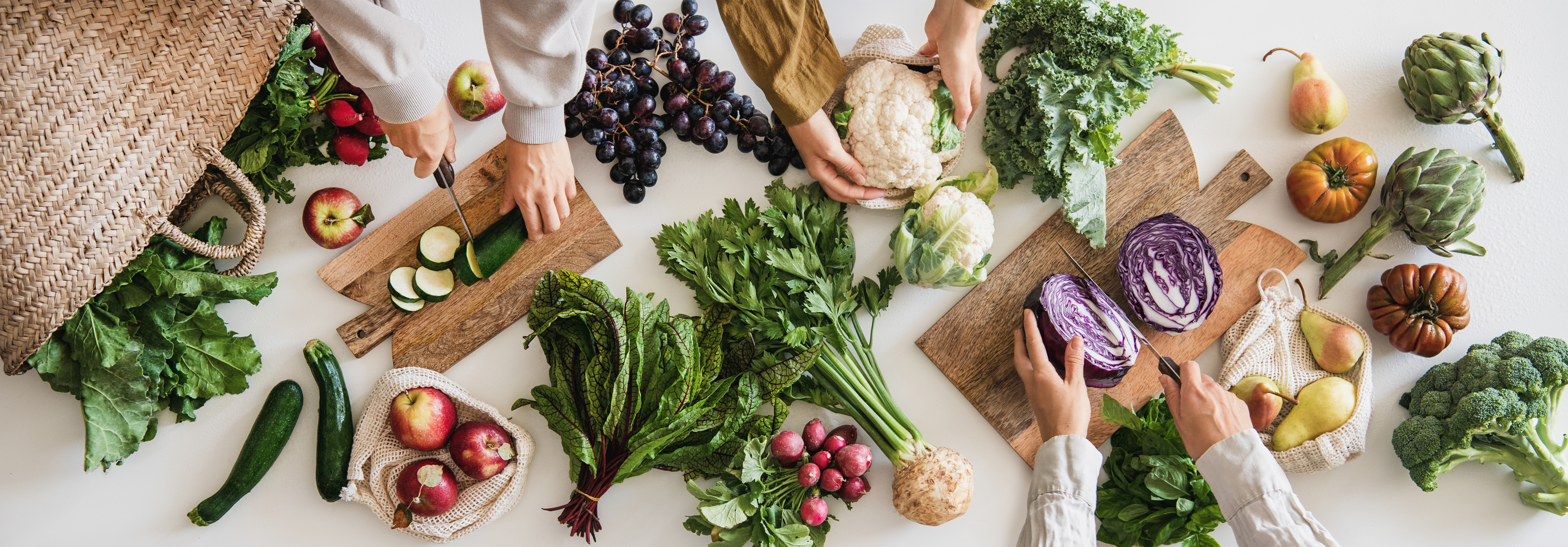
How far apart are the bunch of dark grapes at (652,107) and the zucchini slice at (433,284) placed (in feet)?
1.78

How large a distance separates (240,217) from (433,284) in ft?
2.04

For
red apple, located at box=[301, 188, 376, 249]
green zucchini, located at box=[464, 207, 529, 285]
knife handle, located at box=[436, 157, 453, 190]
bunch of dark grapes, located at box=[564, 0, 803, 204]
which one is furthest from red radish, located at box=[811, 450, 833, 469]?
red apple, located at box=[301, 188, 376, 249]

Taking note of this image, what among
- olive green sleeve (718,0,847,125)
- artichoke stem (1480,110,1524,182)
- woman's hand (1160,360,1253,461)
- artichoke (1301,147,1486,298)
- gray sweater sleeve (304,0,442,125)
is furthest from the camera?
artichoke stem (1480,110,1524,182)

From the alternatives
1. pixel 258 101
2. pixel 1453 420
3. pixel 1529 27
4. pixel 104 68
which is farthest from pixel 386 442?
pixel 1529 27

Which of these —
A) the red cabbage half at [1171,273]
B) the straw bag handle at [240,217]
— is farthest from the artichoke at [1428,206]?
the straw bag handle at [240,217]

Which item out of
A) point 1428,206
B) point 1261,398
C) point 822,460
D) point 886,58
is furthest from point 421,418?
point 1428,206

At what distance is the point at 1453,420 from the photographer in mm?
2000

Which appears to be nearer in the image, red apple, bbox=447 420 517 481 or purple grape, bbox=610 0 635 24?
red apple, bbox=447 420 517 481

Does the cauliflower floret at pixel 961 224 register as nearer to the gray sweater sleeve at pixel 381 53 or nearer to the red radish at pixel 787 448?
the red radish at pixel 787 448

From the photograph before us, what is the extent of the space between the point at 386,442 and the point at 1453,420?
115 inches

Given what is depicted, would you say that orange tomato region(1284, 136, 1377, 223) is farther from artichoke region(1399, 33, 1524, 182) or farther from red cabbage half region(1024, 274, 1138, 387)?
red cabbage half region(1024, 274, 1138, 387)

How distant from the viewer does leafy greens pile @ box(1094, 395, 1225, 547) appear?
1.98 metres

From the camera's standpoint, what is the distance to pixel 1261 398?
6.64 feet

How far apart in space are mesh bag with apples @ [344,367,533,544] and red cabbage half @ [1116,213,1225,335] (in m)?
1.77
